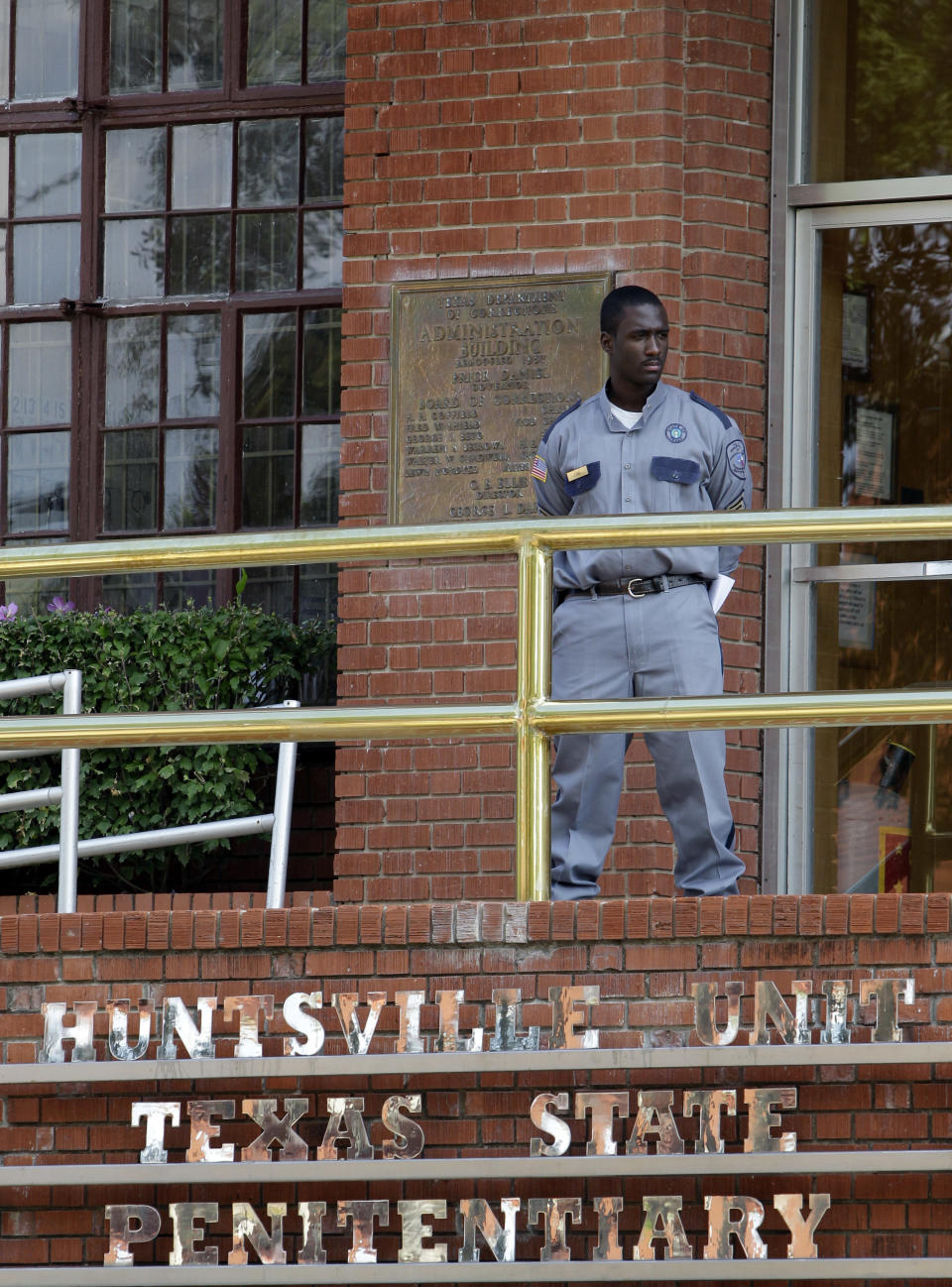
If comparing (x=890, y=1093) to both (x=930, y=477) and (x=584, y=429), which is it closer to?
(x=584, y=429)

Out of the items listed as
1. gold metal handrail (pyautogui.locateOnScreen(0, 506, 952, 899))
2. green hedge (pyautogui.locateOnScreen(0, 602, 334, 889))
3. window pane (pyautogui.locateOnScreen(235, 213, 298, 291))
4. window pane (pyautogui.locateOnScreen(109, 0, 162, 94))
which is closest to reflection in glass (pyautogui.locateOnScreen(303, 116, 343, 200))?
window pane (pyautogui.locateOnScreen(235, 213, 298, 291))

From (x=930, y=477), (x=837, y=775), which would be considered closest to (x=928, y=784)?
(x=837, y=775)

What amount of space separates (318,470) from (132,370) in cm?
97

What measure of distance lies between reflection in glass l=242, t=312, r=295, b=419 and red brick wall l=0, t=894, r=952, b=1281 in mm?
3766

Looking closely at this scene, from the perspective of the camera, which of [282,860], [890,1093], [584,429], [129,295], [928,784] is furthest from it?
[129,295]

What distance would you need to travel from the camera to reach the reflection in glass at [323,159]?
941 centimetres

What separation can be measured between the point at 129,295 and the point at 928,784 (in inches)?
155

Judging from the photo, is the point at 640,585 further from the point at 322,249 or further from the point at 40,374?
the point at 40,374

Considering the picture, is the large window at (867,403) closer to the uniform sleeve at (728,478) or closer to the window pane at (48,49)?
the uniform sleeve at (728,478)

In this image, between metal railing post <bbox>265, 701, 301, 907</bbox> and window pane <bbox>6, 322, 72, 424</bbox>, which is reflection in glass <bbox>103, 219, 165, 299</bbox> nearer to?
window pane <bbox>6, 322, 72, 424</bbox>

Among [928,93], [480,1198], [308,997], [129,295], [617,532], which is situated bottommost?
[480,1198]

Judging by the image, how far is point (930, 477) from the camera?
864 cm

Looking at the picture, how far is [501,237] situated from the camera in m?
8.25

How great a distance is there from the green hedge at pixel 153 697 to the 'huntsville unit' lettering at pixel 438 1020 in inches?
92.5
